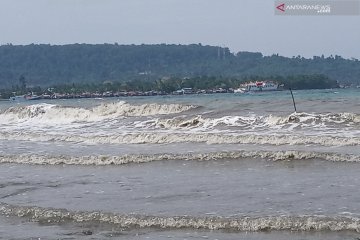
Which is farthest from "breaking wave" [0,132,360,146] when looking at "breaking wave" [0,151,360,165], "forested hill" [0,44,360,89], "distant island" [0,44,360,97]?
"forested hill" [0,44,360,89]

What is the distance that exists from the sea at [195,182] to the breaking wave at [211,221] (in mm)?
17

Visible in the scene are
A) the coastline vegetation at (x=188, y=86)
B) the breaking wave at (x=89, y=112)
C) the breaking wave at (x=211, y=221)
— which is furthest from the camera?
the coastline vegetation at (x=188, y=86)

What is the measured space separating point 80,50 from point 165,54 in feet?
73.4

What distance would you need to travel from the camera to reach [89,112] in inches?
1770

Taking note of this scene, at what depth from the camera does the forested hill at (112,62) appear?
168 m

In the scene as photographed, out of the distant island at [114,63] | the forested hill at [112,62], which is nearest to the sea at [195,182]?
the distant island at [114,63]

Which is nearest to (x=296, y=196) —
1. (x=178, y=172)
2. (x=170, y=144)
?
(x=178, y=172)

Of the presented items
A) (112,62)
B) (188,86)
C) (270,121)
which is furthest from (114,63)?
(270,121)

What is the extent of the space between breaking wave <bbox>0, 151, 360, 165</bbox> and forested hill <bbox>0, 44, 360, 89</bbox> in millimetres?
135600

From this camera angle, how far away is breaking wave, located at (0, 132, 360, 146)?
21953 millimetres

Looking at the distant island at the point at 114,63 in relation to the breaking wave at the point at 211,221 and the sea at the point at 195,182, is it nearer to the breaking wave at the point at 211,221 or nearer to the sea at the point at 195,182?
the sea at the point at 195,182

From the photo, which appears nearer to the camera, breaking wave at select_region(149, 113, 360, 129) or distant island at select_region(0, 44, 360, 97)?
breaking wave at select_region(149, 113, 360, 129)

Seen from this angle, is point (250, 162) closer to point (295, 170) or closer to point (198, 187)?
point (295, 170)

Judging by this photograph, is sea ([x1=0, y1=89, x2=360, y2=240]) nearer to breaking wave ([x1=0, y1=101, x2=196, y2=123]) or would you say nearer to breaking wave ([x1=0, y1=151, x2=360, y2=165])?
breaking wave ([x1=0, y1=151, x2=360, y2=165])
